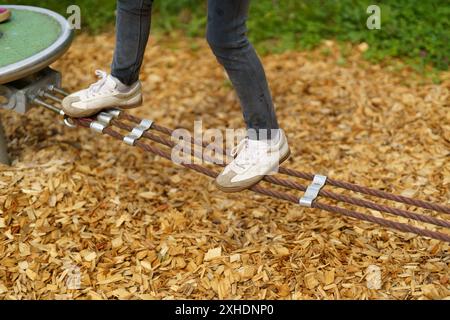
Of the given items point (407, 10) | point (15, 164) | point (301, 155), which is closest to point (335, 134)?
point (301, 155)

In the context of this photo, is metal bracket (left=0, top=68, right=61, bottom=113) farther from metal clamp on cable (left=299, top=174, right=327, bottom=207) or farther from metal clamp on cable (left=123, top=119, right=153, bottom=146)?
metal clamp on cable (left=299, top=174, right=327, bottom=207)

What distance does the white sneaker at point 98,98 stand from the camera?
114 inches

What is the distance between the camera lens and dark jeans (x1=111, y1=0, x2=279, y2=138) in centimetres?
236

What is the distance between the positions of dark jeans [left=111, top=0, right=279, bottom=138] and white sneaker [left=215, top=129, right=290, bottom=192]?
65 mm

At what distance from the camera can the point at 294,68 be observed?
4.29 meters


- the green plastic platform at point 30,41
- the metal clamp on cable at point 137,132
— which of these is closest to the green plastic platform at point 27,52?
the green plastic platform at point 30,41

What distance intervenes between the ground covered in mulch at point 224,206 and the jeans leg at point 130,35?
2.04 ft

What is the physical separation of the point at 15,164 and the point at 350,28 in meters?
2.60

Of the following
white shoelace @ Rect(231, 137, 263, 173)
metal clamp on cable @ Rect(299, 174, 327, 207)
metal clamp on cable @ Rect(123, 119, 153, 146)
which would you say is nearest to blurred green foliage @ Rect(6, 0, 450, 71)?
metal clamp on cable @ Rect(123, 119, 153, 146)

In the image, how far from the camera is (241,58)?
2.44 metres

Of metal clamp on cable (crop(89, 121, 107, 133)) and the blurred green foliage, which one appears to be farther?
the blurred green foliage

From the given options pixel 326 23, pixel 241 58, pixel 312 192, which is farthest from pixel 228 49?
pixel 326 23
